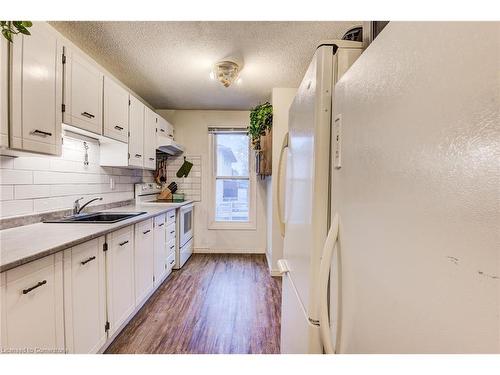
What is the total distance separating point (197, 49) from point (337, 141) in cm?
201

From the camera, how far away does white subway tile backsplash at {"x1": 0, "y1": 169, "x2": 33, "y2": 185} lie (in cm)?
156

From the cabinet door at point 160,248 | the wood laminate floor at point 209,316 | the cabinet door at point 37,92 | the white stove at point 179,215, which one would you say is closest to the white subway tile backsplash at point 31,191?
the cabinet door at point 37,92

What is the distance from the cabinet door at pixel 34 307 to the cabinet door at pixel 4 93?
0.67 meters

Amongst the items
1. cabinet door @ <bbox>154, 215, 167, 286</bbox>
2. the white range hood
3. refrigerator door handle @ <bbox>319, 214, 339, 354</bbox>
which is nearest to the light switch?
refrigerator door handle @ <bbox>319, 214, 339, 354</bbox>

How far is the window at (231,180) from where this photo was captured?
4.20 meters

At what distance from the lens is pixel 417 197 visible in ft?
1.36

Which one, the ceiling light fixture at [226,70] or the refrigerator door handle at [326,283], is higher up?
the ceiling light fixture at [226,70]

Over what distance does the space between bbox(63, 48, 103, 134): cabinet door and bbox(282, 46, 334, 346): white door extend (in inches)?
64.0

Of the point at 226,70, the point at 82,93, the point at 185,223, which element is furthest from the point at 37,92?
the point at 185,223

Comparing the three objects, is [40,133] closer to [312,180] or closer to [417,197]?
[312,180]

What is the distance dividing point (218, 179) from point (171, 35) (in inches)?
96.4

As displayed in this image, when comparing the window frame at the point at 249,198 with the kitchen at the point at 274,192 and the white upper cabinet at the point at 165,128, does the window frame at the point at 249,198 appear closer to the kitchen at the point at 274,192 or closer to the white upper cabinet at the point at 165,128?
the kitchen at the point at 274,192

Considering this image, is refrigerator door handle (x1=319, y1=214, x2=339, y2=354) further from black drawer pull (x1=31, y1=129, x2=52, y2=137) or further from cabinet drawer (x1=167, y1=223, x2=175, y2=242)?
Answer: cabinet drawer (x1=167, y1=223, x2=175, y2=242)
